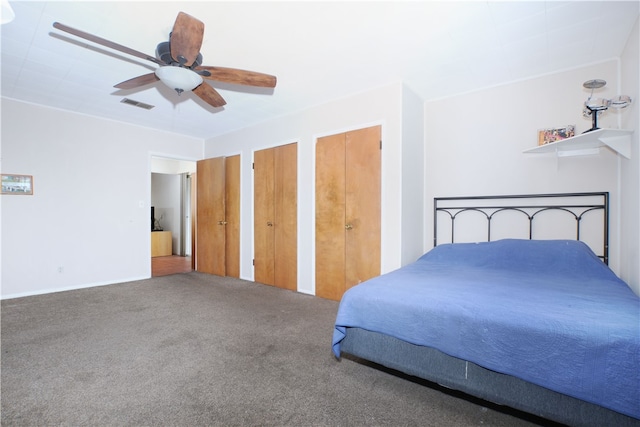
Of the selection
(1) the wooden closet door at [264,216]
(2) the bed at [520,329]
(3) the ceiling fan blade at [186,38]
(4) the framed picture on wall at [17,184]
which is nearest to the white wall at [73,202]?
(4) the framed picture on wall at [17,184]

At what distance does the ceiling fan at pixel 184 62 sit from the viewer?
1753 mm

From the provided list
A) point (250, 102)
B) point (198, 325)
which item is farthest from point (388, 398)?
point (250, 102)

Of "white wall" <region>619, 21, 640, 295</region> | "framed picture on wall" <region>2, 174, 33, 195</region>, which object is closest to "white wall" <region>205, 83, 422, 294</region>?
"white wall" <region>619, 21, 640, 295</region>

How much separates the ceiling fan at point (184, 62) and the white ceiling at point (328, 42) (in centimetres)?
29

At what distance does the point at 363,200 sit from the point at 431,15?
70.9 inches

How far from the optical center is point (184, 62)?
6.71 ft

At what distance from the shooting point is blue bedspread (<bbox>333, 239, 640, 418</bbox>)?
1.16 m

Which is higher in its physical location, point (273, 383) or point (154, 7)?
point (154, 7)

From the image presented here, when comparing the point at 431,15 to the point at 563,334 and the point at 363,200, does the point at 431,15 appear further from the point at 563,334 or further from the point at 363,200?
the point at 563,334

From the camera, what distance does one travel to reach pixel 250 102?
3676 mm

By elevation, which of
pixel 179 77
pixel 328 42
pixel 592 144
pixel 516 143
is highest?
pixel 328 42

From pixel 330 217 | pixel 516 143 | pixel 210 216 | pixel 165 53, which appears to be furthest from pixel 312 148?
pixel 210 216

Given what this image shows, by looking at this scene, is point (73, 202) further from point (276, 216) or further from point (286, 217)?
point (286, 217)

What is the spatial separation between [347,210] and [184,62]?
7.11ft
